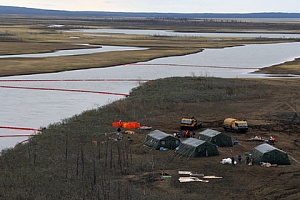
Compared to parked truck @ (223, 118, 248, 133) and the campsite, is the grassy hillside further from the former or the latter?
parked truck @ (223, 118, 248, 133)

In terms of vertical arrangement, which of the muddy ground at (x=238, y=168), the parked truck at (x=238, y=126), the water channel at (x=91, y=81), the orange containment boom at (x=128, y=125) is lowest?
the muddy ground at (x=238, y=168)

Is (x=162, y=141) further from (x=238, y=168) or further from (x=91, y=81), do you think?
(x=91, y=81)

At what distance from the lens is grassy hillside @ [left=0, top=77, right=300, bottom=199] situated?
28406 millimetres

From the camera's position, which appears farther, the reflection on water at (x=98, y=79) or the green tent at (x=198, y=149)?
the reflection on water at (x=98, y=79)

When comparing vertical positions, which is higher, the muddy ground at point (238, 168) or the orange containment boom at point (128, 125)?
the orange containment boom at point (128, 125)

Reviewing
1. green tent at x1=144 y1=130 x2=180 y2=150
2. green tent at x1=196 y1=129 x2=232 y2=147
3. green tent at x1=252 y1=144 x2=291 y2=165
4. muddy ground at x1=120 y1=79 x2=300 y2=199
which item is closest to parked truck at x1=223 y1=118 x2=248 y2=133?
muddy ground at x1=120 y1=79 x2=300 y2=199

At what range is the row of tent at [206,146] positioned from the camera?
112ft

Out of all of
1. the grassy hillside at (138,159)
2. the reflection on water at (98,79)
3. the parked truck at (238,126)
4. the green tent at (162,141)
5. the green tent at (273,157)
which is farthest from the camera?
the reflection on water at (98,79)

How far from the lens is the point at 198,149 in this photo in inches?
1412

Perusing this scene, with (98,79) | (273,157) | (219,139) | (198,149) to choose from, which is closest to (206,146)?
(198,149)

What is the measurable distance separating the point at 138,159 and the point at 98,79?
42.7 metres

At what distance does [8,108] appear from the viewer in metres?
53.3

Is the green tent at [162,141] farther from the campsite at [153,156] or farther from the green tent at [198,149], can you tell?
the green tent at [198,149]

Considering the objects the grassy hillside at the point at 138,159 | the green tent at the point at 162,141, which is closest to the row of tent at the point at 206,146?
the green tent at the point at 162,141
